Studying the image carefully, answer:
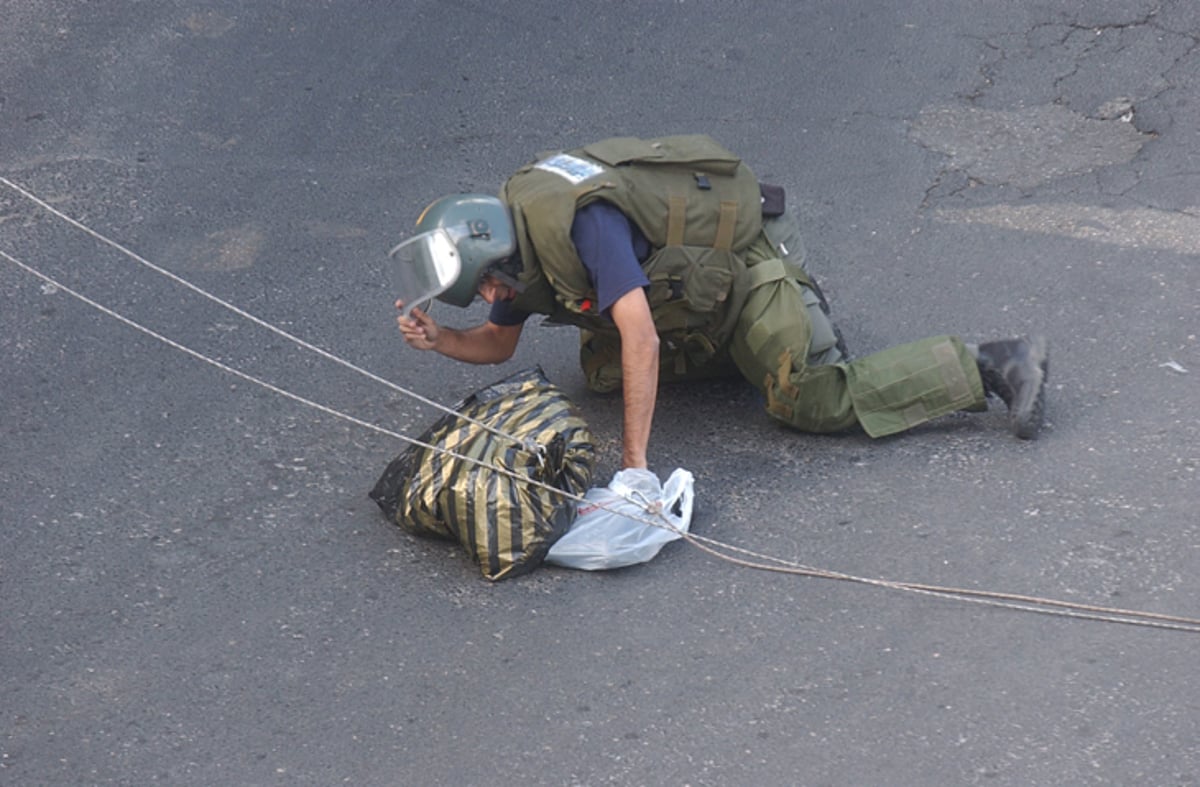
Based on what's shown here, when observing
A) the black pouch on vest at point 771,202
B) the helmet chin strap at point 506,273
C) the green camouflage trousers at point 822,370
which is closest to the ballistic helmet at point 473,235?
the helmet chin strap at point 506,273

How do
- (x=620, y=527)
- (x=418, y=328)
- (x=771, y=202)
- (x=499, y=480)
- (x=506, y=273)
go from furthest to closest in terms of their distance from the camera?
(x=771, y=202), (x=418, y=328), (x=506, y=273), (x=620, y=527), (x=499, y=480)

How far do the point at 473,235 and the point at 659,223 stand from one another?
56cm

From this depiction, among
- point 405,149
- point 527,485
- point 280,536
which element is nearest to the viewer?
point 527,485

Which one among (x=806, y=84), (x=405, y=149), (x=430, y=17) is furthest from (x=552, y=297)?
(x=430, y=17)

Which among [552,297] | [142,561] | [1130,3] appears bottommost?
[142,561]

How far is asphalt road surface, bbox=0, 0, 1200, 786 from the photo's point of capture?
330cm

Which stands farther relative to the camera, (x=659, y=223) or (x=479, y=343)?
(x=479, y=343)

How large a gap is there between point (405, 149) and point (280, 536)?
2.62 metres

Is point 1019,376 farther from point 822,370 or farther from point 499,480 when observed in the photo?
point 499,480

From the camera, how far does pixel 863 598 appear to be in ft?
12.1

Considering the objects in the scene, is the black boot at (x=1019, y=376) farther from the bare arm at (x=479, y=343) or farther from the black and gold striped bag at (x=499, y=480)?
the bare arm at (x=479, y=343)

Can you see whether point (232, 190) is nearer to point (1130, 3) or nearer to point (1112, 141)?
point (1112, 141)

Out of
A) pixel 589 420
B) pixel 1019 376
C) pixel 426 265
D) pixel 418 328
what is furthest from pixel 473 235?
pixel 1019 376

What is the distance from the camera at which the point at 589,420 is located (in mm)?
4633
